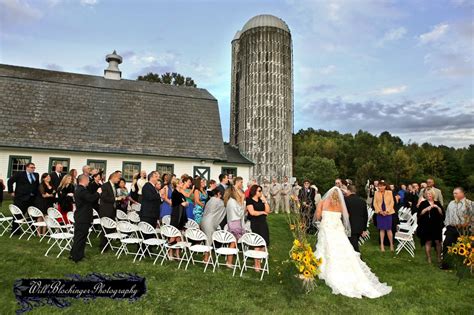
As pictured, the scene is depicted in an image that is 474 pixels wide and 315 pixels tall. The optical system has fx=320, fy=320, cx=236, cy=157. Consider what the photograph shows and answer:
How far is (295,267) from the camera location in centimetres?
529

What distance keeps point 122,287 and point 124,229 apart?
2199mm

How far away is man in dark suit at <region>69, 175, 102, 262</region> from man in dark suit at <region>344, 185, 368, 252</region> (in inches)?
237

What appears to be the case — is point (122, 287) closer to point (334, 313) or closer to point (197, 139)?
point (334, 313)

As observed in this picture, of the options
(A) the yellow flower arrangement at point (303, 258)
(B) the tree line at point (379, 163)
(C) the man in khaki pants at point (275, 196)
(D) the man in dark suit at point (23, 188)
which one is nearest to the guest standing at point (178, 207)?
(A) the yellow flower arrangement at point (303, 258)

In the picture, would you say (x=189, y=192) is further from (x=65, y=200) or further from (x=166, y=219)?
(x=65, y=200)

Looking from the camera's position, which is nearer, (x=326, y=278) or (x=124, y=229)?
(x=326, y=278)

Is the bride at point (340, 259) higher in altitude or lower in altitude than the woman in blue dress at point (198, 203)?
lower

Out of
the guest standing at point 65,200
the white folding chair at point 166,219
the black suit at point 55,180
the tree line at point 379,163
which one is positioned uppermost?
the tree line at point 379,163

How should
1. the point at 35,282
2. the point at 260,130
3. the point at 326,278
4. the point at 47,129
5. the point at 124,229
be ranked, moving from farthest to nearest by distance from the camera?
the point at 260,130 < the point at 47,129 < the point at 124,229 < the point at 326,278 < the point at 35,282

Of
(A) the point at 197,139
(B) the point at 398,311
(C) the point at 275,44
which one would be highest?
(C) the point at 275,44

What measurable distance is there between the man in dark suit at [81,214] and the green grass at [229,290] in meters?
0.27

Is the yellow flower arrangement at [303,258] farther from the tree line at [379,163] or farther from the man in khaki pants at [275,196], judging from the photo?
the tree line at [379,163]

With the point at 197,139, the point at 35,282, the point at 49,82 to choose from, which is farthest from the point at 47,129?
the point at 35,282

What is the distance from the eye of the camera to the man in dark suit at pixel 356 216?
25.7ft
